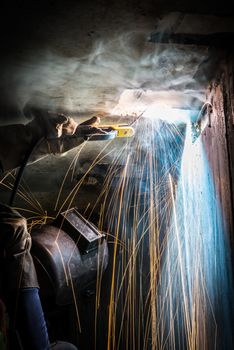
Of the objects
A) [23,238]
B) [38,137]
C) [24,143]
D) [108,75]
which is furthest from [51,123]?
[23,238]

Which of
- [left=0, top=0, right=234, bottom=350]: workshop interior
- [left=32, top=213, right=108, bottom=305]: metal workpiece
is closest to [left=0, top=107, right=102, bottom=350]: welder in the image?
[left=0, top=0, right=234, bottom=350]: workshop interior

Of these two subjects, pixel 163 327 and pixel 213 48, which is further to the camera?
pixel 163 327

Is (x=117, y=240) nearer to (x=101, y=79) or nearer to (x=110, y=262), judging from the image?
(x=110, y=262)

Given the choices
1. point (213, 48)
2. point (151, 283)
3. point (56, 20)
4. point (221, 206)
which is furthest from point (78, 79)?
point (151, 283)

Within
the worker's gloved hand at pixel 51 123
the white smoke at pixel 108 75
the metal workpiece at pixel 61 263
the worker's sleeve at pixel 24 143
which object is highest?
the white smoke at pixel 108 75

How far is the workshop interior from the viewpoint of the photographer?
142cm

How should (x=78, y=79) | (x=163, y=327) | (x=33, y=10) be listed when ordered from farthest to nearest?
(x=163, y=327) → (x=78, y=79) → (x=33, y=10)

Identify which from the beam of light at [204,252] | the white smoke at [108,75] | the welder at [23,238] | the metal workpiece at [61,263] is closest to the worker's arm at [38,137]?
the welder at [23,238]

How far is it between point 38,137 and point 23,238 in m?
0.68

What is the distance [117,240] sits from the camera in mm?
3883

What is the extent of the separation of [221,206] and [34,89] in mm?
1206

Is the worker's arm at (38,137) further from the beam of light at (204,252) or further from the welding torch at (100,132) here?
the beam of light at (204,252)

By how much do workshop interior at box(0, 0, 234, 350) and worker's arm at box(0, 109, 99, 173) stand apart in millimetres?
82

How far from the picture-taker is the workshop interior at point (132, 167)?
142 centimetres
